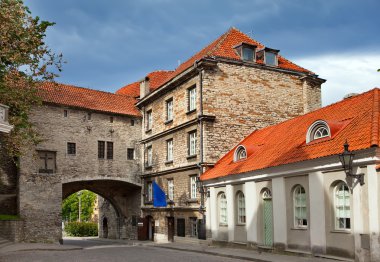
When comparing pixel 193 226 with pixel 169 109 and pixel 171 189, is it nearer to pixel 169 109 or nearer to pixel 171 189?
pixel 171 189

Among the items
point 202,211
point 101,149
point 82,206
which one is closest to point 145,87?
point 101,149

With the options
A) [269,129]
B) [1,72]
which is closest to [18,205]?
[1,72]

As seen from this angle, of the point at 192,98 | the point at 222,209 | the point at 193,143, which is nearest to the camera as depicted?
the point at 222,209

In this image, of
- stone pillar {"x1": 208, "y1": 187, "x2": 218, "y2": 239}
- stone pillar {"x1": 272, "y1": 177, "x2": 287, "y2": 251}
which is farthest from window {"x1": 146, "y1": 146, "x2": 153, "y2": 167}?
stone pillar {"x1": 272, "y1": 177, "x2": 287, "y2": 251}

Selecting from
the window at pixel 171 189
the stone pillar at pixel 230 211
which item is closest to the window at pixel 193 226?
the window at pixel 171 189

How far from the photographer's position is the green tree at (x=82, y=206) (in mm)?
68625

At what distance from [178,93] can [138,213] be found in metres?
9.98

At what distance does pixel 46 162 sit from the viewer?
31.5 meters

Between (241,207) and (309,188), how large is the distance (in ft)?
18.5

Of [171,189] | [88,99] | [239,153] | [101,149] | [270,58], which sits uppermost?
[270,58]

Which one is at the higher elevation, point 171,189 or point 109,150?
point 109,150

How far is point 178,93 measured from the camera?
1189 inches

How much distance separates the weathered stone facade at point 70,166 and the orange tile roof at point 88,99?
41 cm

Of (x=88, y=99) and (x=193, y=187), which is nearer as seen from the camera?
(x=193, y=187)
